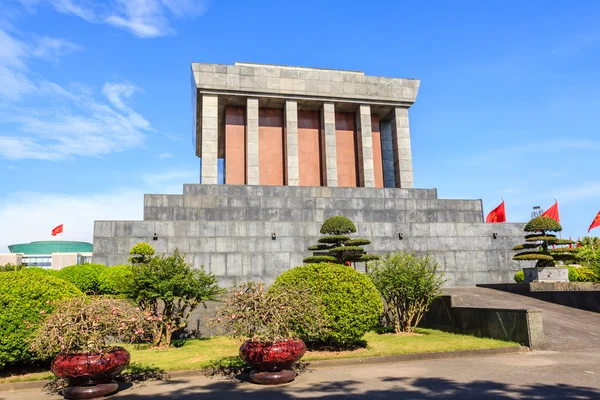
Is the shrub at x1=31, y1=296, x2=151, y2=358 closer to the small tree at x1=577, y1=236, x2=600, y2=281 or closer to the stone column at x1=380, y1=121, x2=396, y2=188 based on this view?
the small tree at x1=577, y1=236, x2=600, y2=281

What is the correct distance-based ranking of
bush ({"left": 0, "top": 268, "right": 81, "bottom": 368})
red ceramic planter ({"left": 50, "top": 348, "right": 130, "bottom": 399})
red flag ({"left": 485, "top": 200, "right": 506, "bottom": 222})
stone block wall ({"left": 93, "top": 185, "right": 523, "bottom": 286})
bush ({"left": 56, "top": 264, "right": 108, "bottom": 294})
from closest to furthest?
red ceramic planter ({"left": 50, "top": 348, "right": 130, "bottom": 399}) → bush ({"left": 0, "top": 268, "right": 81, "bottom": 368}) → bush ({"left": 56, "top": 264, "right": 108, "bottom": 294}) → stone block wall ({"left": 93, "top": 185, "right": 523, "bottom": 286}) → red flag ({"left": 485, "top": 200, "right": 506, "bottom": 222})

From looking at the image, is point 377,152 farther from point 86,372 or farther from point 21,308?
point 86,372

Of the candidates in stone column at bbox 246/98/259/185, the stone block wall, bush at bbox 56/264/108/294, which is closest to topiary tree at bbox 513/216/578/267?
the stone block wall

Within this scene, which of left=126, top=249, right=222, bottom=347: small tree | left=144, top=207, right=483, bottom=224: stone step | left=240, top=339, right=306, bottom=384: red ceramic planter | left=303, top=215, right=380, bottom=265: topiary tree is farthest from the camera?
left=144, top=207, right=483, bottom=224: stone step

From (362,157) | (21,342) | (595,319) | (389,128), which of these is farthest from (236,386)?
(389,128)

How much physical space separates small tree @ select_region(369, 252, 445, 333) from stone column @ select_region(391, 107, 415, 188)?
684 inches

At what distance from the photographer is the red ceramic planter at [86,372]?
7.80 meters

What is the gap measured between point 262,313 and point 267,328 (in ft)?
1.04

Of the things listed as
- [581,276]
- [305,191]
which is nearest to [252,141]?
[305,191]

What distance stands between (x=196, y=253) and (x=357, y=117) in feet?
53.4

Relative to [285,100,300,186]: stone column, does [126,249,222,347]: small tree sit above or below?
below

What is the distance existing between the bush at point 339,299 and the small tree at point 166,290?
2696mm

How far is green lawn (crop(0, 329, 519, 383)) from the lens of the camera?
10164 mm

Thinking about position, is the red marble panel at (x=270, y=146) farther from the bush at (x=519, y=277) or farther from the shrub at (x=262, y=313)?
the shrub at (x=262, y=313)
